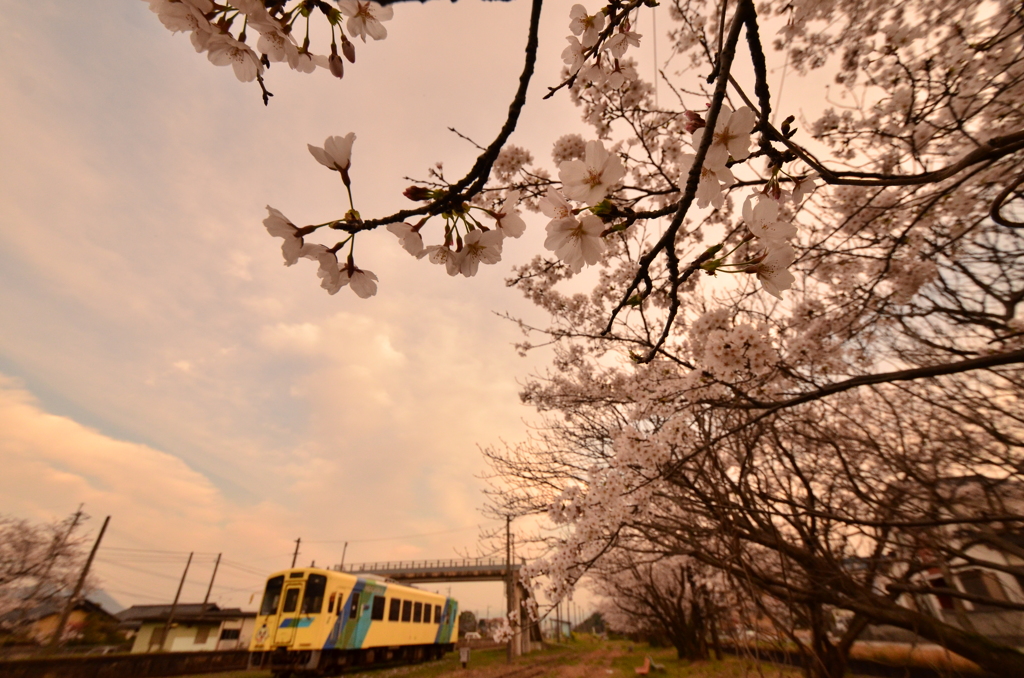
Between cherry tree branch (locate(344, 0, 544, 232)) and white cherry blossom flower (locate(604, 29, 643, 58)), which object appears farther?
white cherry blossom flower (locate(604, 29, 643, 58))

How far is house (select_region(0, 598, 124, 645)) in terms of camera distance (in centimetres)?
1671

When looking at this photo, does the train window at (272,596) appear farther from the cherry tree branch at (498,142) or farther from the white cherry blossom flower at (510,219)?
the cherry tree branch at (498,142)

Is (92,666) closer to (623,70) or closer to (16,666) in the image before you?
(16,666)

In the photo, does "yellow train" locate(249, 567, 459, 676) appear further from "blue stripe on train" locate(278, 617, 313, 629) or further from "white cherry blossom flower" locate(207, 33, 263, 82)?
"white cherry blossom flower" locate(207, 33, 263, 82)

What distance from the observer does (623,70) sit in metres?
1.56

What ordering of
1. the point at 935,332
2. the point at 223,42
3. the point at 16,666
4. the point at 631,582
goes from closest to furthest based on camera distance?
the point at 223,42
the point at 935,332
the point at 16,666
the point at 631,582

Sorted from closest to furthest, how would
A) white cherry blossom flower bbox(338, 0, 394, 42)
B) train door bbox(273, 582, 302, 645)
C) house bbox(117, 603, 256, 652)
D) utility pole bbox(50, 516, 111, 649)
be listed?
white cherry blossom flower bbox(338, 0, 394, 42) < train door bbox(273, 582, 302, 645) < utility pole bbox(50, 516, 111, 649) < house bbox(117, 603, 256, 652)

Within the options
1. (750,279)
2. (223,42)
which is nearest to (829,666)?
(750,279)

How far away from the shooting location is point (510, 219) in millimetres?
1044

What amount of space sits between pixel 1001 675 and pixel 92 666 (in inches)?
481

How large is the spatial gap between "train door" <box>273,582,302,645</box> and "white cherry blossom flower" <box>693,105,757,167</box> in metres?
10.4

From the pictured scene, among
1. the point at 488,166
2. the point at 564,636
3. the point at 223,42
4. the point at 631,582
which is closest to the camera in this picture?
the point at 488,166

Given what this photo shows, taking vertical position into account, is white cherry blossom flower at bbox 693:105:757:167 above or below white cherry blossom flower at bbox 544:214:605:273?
above

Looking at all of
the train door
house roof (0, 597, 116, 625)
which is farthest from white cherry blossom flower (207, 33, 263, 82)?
house roof (0, 597, 116, 625)
